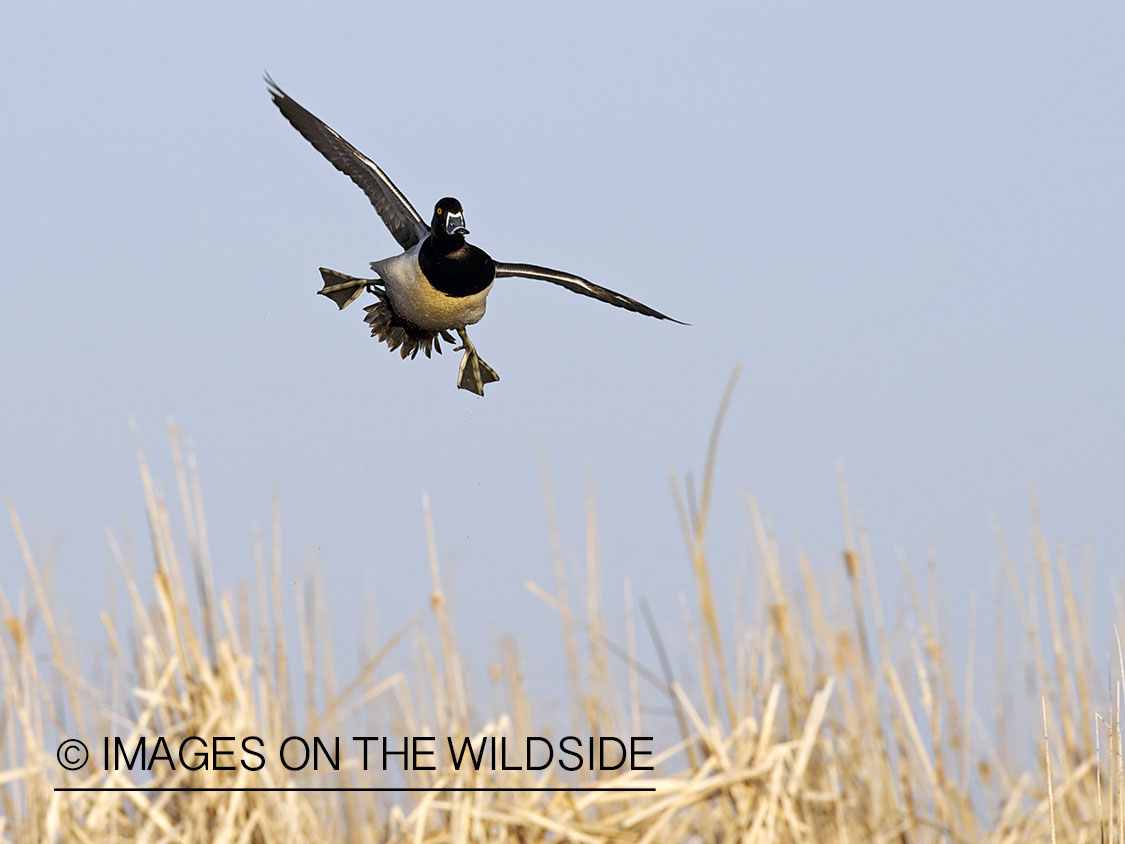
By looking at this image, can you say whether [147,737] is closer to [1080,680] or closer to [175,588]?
[175,588]

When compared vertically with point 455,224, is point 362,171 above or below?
above

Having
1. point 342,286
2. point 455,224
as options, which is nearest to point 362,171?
point 342,286

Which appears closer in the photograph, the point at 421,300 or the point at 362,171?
the point at 421,300

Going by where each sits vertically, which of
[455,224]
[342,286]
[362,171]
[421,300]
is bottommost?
[421,300]

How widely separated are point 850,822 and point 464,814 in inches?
44.5

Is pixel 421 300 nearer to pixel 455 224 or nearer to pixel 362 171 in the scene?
pixel 455 224

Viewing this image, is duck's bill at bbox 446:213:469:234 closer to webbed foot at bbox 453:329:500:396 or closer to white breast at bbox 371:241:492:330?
white breast at bbox 371:241:492:330

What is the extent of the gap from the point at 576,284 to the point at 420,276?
677mm

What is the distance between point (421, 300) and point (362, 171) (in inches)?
31.2

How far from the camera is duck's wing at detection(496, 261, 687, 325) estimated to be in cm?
439

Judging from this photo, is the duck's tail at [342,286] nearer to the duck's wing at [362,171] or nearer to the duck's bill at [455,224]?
the duck's wing at [362,171]

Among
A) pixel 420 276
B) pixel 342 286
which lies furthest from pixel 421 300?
pixel 342 286

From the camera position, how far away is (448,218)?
13.0 ft

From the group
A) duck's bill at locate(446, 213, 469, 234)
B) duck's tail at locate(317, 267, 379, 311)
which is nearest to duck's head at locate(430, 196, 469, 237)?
duck's bill at locate(446, 213, 469, 234)
